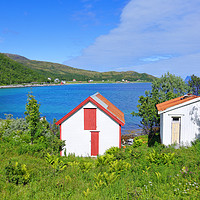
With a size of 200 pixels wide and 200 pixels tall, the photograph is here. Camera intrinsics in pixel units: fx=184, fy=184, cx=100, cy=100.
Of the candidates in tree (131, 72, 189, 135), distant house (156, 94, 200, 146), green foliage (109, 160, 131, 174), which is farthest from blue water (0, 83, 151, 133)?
distant house (156, 94, 200, 146)

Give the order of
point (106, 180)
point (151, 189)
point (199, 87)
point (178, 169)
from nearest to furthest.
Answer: point (151, 189) → point (106, 180) → point (178, 169) → point (199, 87)

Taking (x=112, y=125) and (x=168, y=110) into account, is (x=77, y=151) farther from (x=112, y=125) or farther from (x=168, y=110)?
(x=168, y=110)

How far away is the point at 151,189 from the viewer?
8.04 metres

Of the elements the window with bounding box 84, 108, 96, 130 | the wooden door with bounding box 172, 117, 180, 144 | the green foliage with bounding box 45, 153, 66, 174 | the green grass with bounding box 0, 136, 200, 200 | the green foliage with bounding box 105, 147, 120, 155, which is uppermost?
the window with bounding box 84, 108, 96, 130

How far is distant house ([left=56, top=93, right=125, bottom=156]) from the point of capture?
16.5 meters

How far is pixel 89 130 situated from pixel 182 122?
8319 millimetres

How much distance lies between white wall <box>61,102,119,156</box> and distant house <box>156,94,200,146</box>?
4.64 m

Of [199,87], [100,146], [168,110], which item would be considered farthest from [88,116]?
[199,87]

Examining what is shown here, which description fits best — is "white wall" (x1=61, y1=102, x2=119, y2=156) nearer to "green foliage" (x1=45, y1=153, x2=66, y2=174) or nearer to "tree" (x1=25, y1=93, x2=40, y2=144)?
"tree" (x1=25, y1=93, x2=40, y2=144)

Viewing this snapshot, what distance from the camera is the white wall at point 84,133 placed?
1658cm

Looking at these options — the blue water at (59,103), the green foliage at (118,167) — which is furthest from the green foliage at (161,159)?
the blue water at (59,103)

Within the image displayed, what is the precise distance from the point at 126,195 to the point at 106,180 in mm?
1618

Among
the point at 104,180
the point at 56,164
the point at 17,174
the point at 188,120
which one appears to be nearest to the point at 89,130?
the point at 56,164

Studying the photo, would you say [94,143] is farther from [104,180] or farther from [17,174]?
[17,174]
